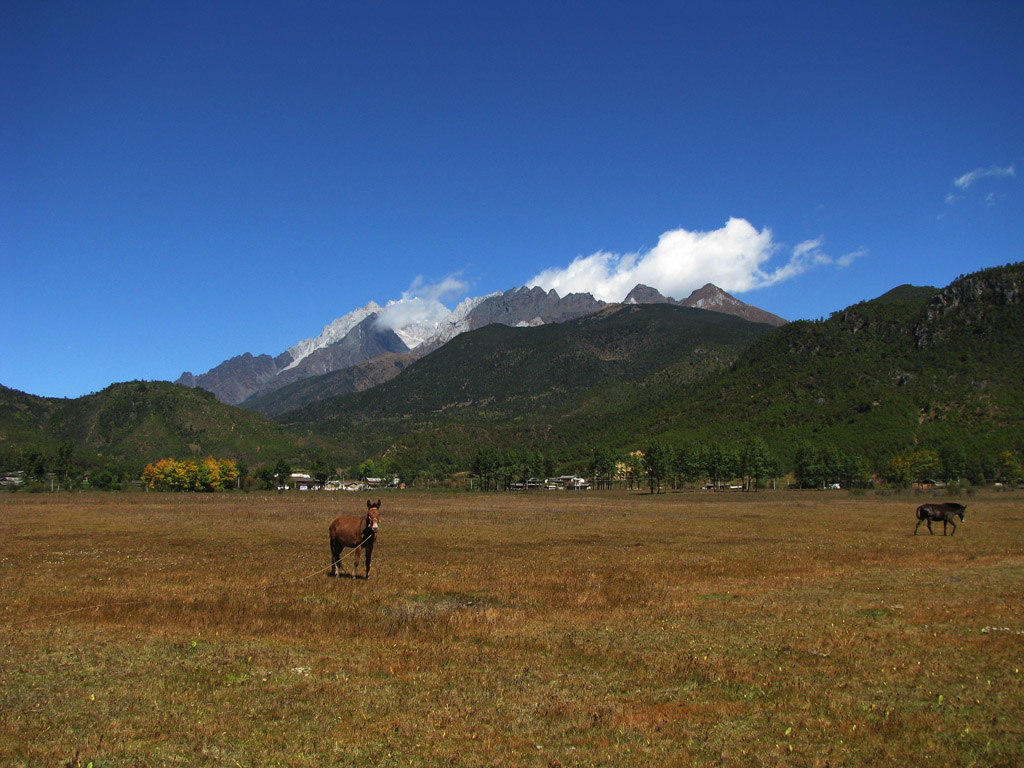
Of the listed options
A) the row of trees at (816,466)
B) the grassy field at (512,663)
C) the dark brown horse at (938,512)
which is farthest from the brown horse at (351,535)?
the row of trees at (816,466)

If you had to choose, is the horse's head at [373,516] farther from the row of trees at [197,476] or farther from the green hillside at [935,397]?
the row of trees at [197,476]

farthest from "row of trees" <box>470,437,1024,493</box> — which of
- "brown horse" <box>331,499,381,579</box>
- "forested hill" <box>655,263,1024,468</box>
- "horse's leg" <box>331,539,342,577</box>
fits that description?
"horse's leg" <box>331,539,342,577</box>

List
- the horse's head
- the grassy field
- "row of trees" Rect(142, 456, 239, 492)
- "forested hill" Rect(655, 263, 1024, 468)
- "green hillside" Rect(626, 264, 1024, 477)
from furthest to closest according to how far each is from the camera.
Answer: "row of trees" Rect(142, 456, 239, 492), "forested hill" Rect(655, 263, 1024, 468), "green hillside" Rect(626, 264, 1024, 477), the horse's head, the grassy field

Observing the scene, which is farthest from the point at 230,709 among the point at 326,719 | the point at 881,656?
the point at 881,656

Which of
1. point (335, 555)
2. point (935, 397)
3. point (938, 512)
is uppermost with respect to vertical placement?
point (935, 397)

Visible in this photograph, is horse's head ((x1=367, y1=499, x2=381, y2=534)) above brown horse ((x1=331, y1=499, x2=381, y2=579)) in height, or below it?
above

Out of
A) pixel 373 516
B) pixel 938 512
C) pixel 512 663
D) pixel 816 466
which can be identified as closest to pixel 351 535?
pixel 373 516

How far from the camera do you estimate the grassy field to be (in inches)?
333

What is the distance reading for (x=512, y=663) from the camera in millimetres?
12336

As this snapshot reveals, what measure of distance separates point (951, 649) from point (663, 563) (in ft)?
46.5

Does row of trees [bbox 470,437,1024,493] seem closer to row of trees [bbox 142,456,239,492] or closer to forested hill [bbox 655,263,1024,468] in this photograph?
forested hill [bbox 655,263,1024,468]

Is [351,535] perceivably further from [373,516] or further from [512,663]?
[512,663]

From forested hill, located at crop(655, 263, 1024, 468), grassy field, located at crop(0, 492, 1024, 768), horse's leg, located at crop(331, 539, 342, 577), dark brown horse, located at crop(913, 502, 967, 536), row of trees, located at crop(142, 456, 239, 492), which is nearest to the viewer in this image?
grassy field, located at crop(0, 492, 1024, 768)

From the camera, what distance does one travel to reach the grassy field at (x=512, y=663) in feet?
27.7
